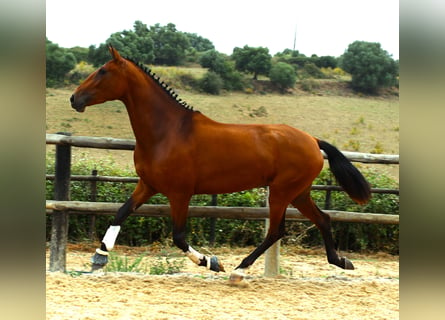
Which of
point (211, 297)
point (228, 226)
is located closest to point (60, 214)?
point (211, 297)

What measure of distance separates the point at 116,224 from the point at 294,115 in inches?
768

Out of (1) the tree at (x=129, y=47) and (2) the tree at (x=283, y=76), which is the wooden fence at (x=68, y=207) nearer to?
(1) the tree at (x=129, y=47)

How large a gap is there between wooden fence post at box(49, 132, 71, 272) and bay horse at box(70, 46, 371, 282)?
472mm

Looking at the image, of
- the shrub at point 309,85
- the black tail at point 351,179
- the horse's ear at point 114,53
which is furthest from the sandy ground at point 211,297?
the shrub at point 309,85

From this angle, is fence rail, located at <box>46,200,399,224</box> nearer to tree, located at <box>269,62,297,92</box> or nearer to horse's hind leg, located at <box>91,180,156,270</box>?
horse's hind leg, located at <box>91,180,156,270</box>

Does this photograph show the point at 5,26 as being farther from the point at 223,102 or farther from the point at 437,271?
the point at 223,102

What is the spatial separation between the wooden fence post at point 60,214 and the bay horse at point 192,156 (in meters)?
0.47

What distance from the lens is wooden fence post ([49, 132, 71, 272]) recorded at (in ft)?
15.3

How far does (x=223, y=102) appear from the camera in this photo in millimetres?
23047

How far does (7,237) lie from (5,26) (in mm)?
361

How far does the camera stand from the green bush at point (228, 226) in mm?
7016

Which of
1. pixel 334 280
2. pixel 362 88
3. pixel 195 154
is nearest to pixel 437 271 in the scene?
pixel 195 154

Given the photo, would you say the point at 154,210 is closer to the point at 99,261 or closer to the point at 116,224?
the point at 116,224

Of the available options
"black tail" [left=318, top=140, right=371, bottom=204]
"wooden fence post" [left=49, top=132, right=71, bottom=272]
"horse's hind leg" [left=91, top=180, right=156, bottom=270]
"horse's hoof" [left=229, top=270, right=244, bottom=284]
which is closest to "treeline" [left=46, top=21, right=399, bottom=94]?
"wooden fence post" [left=49, top=132, right=71, bottom=272]
